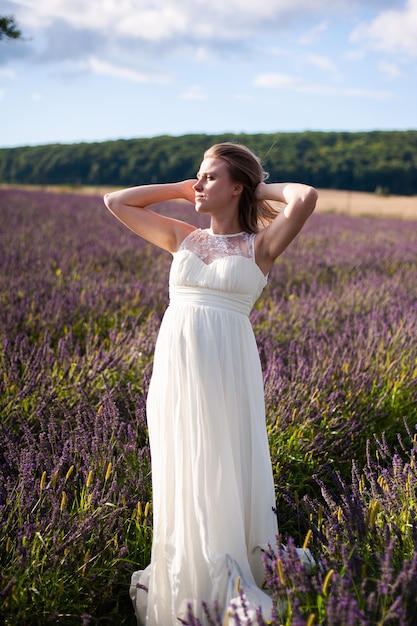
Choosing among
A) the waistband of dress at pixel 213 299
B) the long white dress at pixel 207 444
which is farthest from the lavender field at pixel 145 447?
the waistband of dress at pixel 213 299

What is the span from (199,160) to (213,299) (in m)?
61.0

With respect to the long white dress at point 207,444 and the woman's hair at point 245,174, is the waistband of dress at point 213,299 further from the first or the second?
the woman's hair at point 245,174

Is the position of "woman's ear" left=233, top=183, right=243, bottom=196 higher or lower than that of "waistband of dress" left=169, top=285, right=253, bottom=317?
higher

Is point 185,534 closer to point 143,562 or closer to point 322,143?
point 143,562

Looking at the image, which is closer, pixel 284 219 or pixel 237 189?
pixel 284 219

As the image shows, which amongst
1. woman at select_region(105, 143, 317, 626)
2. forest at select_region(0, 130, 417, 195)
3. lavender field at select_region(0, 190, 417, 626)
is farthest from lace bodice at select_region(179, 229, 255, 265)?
forest at select_region(0, 130, 417, 195)

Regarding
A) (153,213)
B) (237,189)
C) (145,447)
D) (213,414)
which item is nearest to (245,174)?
(237,189)

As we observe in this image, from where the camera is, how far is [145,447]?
244 cm

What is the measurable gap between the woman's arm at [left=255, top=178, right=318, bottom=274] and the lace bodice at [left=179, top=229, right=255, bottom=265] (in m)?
0.04

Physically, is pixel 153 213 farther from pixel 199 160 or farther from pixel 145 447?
pixel 199 160

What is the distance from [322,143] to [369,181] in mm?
15626

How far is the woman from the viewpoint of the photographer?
6.50 ft

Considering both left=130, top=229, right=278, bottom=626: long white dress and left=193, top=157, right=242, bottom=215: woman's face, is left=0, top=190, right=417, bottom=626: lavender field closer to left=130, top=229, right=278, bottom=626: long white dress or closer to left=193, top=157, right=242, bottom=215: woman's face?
left=130, top=229, right=278, bottom=626: long white dress

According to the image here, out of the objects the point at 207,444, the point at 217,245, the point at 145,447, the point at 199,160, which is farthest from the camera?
the point at 199,160
